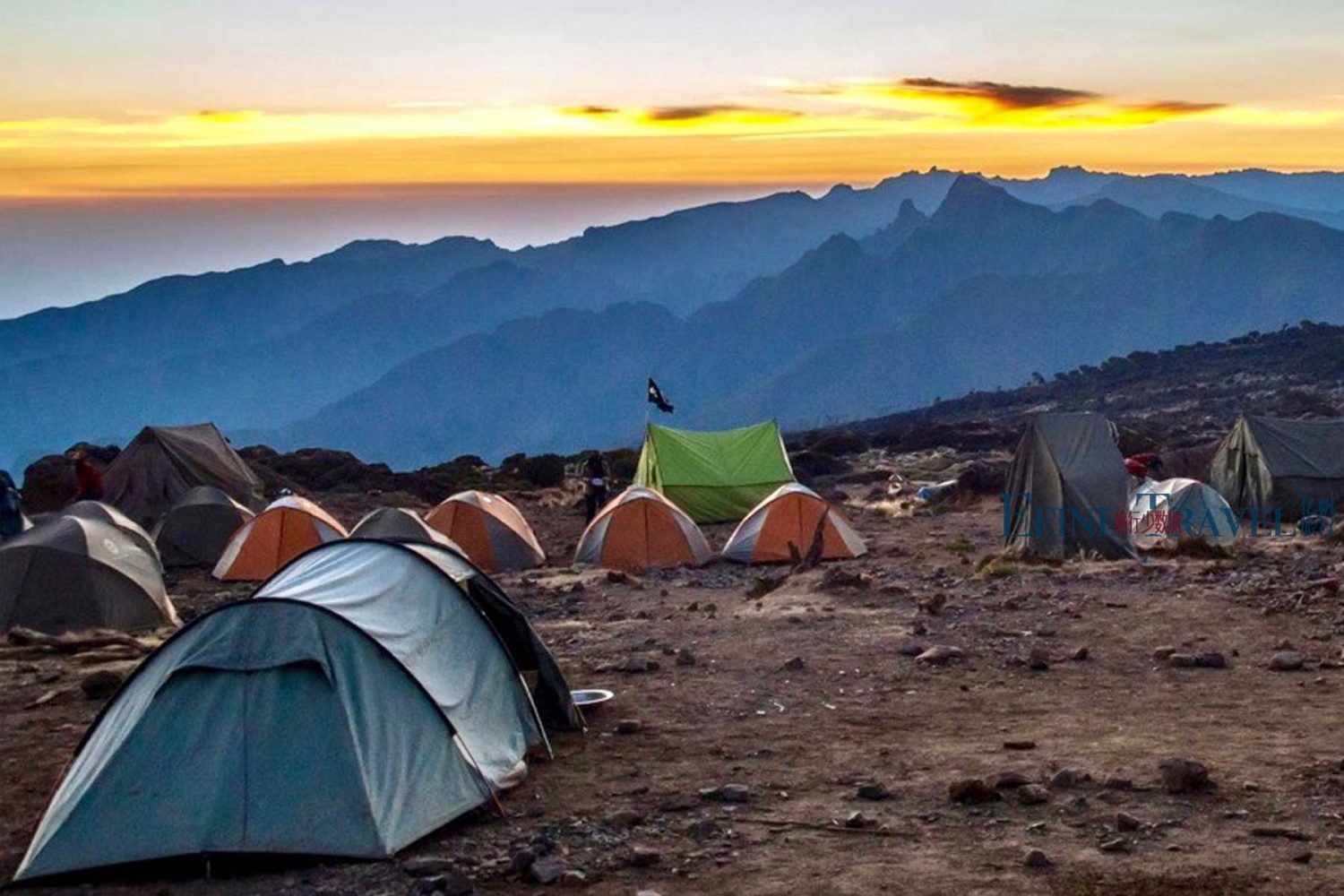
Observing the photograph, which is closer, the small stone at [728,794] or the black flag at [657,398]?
the small stone at [728,794]

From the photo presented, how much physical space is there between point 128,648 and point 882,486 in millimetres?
24383

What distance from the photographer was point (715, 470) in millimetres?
32281

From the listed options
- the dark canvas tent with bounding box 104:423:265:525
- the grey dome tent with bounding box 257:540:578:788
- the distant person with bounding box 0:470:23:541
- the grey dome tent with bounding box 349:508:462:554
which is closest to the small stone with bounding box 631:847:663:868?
the grey dome tent with bounding box 257:540:578:788

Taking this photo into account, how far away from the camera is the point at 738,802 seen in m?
10.4

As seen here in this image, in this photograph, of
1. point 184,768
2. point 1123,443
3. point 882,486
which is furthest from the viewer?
point 1123,443

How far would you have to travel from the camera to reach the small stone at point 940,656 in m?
15.2

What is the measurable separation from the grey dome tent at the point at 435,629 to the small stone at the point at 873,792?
235 centimetres

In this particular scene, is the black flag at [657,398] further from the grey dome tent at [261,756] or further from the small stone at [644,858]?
the small stone at [644,858]

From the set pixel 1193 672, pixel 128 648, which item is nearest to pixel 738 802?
pixel 1193 672

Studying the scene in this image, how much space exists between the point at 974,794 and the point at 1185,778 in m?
1.33

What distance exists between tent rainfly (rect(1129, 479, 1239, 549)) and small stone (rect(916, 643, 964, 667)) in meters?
10.0

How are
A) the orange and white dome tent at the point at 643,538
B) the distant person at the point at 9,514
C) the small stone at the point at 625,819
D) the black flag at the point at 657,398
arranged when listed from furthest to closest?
the black flag at the point at 657,398
the orange and white dome tent at the point at 643,538
the distant person at the point at 9,514
the small stone at the point at 625,819

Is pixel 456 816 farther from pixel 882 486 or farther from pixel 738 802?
pixel 882 486

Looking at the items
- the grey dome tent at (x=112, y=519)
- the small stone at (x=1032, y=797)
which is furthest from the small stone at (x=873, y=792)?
the grey dome tent at (x=112, y=519)
